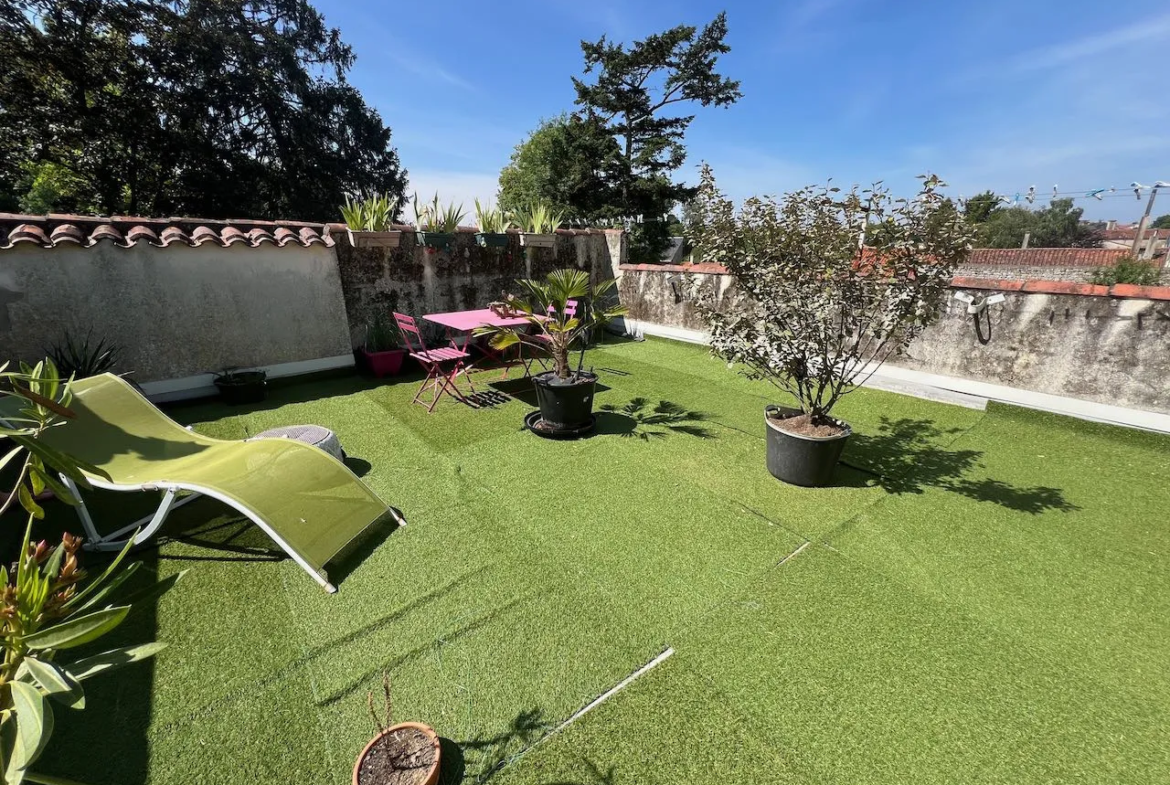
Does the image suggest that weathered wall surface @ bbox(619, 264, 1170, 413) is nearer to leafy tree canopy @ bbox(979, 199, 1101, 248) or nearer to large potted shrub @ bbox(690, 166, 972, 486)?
large potted shrub @ bbox(690, 166, 972, 486)

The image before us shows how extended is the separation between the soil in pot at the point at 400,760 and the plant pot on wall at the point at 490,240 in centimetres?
674

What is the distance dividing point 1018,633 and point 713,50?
2403cm

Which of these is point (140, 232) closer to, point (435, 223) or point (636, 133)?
point (435, 223)

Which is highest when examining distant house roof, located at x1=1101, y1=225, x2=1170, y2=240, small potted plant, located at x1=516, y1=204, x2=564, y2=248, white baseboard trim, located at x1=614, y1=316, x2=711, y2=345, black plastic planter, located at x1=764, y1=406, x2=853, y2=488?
distant house roof, located at x1=1101, y1=225, x2=1170, y2=240

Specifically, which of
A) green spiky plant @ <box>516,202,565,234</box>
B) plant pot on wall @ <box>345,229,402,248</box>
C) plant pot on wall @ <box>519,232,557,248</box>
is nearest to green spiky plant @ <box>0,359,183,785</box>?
plant pot on wall @ <box>345,229,402,248</box>

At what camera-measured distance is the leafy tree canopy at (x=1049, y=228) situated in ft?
135

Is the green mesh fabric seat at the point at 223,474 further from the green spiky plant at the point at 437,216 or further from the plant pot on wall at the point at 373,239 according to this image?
the green spiky plant at the point at 437,216

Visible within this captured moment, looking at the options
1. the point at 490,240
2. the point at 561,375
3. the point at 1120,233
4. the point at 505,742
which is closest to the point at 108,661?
the point at 505,742

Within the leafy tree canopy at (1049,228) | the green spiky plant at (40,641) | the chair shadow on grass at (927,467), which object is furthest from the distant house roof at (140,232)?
the leafy tree canopy at (1049,228)

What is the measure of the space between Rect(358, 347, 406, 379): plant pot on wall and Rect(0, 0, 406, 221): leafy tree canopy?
1479 centimetres

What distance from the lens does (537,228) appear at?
793cm

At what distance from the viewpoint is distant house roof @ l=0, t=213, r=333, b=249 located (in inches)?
179

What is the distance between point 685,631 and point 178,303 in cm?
629

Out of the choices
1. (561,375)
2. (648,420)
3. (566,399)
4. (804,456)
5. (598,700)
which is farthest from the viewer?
(648,420)
